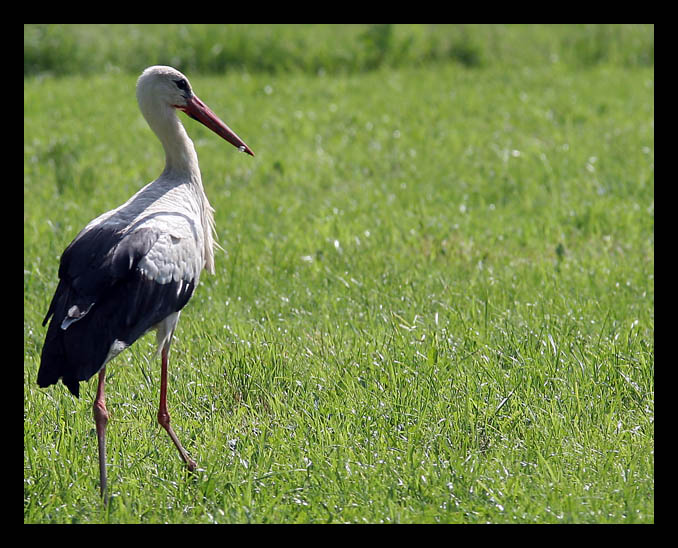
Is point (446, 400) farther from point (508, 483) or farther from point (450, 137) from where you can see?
point (450, 137)

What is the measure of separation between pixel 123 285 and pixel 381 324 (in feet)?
6.07

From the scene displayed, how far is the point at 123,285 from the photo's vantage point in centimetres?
408

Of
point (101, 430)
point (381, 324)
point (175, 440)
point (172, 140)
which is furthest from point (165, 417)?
point (381, 324)

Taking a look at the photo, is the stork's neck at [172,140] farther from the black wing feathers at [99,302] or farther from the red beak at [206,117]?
the black wing feathers at [99,302]

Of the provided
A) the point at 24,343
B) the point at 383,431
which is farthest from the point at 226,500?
the point at 24,343

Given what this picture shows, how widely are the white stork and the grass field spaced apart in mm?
371

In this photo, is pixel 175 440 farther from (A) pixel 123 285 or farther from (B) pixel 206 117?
(B) pixel 206 117

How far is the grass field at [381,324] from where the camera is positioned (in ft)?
12.5

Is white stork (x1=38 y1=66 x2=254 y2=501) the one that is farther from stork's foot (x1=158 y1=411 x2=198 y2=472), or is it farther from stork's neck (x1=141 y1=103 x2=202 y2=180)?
stork's neck (x1=141 y1=103 x2=202 y2=180)

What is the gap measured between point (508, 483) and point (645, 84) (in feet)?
31.6

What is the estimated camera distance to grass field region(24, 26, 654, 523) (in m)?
3.81

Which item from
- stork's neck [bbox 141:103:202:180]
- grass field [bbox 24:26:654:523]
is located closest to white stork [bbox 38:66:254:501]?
stork's neck [bbox 141:103:202:180]

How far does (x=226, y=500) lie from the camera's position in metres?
3.72

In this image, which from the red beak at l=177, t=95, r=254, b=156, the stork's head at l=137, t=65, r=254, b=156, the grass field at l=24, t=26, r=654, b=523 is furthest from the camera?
the red beak at l=177, t=95, r=254, b=156
